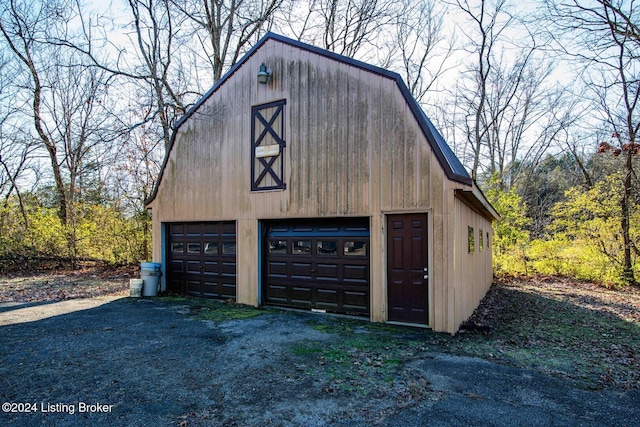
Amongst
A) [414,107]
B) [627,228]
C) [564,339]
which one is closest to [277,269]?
[414,107]

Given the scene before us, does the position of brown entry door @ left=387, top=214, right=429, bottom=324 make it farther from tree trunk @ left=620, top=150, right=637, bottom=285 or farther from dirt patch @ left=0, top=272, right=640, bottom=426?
→ tree trunk @ left=620, top=150, right=637, bottom=285

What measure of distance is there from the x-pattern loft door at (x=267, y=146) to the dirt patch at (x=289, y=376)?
3163mm

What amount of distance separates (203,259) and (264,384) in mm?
6276

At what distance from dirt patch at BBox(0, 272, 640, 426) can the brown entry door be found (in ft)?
1.28

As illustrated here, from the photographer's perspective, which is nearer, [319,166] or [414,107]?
[414,107]

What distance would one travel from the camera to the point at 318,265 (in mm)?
8227

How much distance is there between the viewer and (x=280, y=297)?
28.8 ft

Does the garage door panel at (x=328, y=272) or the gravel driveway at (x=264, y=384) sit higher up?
the garage door panel at (x=328, y=272)

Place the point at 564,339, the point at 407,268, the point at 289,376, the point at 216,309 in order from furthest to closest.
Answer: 1. the point at 216,309
2. the point at 407,268
3. the point at 564,339
4. the point at 289,376

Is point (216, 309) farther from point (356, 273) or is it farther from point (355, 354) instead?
point (355, 354)

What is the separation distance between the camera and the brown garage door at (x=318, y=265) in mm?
7746

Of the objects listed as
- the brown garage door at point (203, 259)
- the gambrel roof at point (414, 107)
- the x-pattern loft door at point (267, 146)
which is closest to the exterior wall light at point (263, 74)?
the x-pattern loft door at point (267, 146)

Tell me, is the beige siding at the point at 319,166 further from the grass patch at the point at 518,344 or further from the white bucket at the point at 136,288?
the white bucket at the point at 136,288

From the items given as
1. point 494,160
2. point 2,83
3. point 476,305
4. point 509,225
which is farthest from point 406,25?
point 2,83
